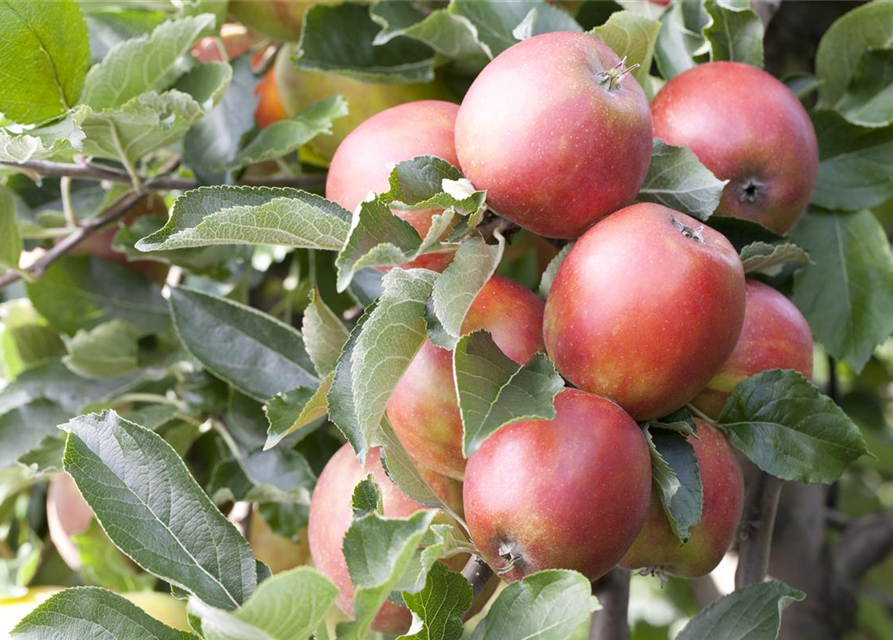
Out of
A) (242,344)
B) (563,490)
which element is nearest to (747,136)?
(563,490)

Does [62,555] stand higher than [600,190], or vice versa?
[600,190]

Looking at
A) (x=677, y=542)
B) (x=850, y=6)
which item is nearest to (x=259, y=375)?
(x=677, y=542)

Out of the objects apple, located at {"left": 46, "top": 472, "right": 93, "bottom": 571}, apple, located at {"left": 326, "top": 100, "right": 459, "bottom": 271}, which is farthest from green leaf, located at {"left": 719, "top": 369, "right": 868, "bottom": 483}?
apple, located at {"left": 46, "top": 472, "right": 93, "bottom": 571}

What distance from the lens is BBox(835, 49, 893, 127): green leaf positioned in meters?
0.83

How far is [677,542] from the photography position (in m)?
0.59

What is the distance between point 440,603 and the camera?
0.54 meters

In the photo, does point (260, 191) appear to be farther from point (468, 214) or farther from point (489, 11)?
point (489, 11)

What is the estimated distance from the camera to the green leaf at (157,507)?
56cm

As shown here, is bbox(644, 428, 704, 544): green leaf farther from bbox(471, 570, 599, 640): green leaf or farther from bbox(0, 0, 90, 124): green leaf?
bbox(0, 0, 90, 124): green leaf

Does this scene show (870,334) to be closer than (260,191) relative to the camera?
No

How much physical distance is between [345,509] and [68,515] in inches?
22.7

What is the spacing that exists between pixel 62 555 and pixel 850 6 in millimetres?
1181

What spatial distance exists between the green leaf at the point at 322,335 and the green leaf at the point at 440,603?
0.59 ft

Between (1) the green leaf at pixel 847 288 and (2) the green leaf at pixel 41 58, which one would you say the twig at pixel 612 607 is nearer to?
(1) the green leaf at pixel 847 288
